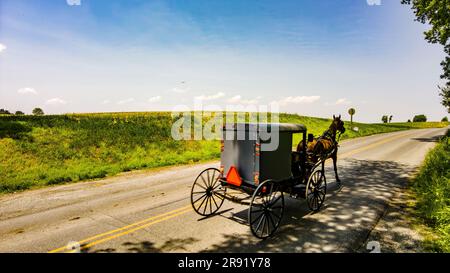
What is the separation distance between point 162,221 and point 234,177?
7.13ft

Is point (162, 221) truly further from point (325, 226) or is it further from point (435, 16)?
point (435, 16)

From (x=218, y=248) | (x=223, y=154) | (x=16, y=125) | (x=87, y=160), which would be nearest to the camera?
(x=218, y=248)

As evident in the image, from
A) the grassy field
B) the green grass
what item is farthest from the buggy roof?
the grassy field

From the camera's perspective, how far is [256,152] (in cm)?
611

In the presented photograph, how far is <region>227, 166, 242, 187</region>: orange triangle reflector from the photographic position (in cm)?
645

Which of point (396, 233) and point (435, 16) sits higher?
point (435, 16)

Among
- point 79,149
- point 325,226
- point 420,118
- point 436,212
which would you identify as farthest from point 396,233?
point 420,118

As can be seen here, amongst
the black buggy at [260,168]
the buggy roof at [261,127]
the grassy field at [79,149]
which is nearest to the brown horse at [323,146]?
the black buggy at [260,168]

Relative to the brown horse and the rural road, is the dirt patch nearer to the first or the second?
the rural road

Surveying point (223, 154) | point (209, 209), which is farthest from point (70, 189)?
point (223, 154)

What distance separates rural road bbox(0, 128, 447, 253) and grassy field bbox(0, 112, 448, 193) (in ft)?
7.70
